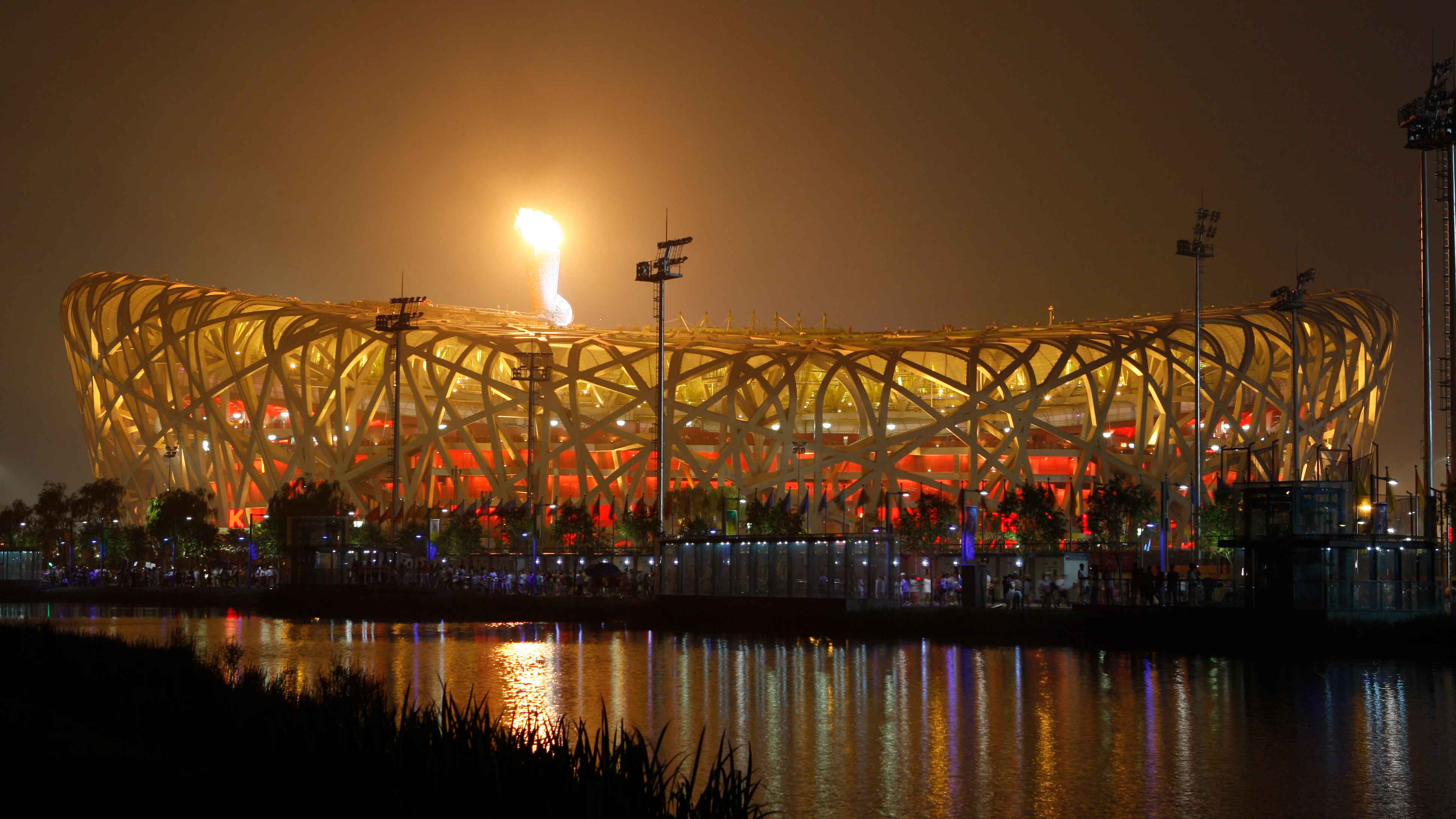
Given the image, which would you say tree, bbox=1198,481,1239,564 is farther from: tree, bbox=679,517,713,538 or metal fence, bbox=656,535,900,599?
tree, bbox=679,517,713,538

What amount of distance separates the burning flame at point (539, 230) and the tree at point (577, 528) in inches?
1390

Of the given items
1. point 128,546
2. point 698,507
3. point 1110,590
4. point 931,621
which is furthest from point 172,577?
point 1110,590

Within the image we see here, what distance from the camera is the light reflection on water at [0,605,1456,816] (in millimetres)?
13414

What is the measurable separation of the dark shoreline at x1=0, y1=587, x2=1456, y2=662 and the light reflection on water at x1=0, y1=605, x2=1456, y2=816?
129 cm

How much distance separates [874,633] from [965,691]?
1278 centimetres

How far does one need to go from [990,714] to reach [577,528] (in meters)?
42.6

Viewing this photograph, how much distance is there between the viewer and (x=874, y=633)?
34.3 meters

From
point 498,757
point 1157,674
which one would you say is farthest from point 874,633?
point 498,757

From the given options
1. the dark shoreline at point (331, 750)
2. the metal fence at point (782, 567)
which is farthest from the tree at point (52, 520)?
the dark shoreline at point (331, 750)

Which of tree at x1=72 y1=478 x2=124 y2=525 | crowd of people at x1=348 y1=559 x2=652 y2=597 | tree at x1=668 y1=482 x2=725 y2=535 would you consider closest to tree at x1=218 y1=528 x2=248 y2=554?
tree at x1=72 y1=478 x2=124 y2=525

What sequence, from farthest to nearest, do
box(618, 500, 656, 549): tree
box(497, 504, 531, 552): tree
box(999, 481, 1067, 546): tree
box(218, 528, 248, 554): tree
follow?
1. box(218, 528, 248, 554): tree
2. box(618, 500, 656, 549): tree
3. box(497, 504, 531, 552): tree
4. box(999, 481, 1067, 546): tree

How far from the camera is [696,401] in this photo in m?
78.2

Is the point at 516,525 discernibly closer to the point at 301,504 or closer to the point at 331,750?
the point at 301,504

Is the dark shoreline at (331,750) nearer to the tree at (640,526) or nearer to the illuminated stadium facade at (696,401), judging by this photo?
the tree at (640,526)
